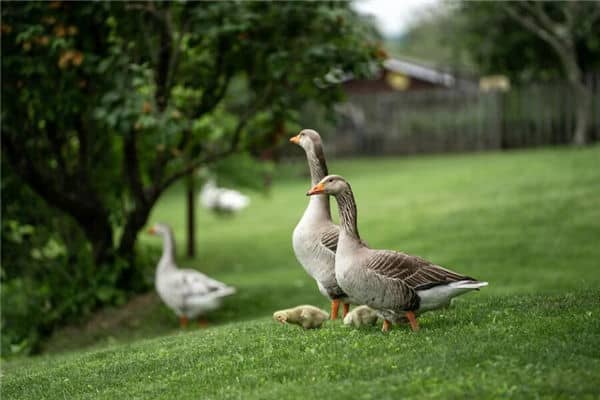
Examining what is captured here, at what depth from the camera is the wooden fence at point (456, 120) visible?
37.4 metres

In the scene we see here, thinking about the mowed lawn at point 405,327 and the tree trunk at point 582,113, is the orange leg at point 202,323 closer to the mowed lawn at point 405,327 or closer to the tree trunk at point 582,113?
the mowed lawn at point 405,327

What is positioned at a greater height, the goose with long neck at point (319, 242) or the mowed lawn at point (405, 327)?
the goose with long neck at point (319, 242)

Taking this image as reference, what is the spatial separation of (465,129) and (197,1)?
26.9 meters

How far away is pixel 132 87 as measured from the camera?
588 inches

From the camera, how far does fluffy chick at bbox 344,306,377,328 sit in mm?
9852

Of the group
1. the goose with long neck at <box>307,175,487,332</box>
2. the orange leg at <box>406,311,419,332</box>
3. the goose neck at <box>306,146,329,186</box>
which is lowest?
the orange leg at <box>406,311,419,332</box>

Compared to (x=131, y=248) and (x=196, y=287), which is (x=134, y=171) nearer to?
(x=131, y=248)

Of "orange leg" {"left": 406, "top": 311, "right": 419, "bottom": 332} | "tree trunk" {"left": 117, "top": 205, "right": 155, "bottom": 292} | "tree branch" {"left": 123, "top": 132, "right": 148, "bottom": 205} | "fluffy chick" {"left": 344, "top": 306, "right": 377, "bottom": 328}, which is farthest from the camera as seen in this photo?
"tree trunk" {"left": 117, "top": 205, "right": 155, "bottom": 292}

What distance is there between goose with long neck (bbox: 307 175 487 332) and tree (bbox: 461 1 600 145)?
1014 inches

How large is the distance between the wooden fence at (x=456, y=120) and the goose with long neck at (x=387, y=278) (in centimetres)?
2593

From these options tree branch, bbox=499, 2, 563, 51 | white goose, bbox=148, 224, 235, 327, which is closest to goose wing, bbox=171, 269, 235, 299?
white goose, bbox=148, 224, 235, 327

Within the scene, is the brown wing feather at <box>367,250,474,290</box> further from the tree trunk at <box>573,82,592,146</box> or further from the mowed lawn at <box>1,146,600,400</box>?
the tree trunk at <box>573,82,592,146</box>

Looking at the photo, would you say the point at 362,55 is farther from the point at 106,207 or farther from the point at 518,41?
the point at 518,41

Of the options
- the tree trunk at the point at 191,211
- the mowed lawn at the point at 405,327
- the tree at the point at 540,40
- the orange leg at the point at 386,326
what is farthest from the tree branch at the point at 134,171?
the tree at the point at 540,40
